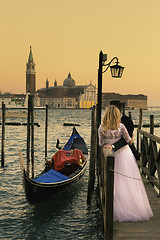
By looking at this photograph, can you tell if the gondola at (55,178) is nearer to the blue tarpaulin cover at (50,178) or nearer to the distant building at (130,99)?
the blue tarpaulin cover at (50,178)

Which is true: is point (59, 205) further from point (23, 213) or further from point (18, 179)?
point (18, 179)

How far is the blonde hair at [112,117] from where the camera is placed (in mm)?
3400

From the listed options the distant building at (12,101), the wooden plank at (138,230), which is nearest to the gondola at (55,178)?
the wooden plank at (138,230)

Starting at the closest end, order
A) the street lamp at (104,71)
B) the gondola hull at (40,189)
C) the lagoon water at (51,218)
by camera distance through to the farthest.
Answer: the lagoon water at (51,218) → the gondola hull at (40,189) → the street lamp at (104,71)

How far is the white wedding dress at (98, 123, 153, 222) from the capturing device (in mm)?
3518

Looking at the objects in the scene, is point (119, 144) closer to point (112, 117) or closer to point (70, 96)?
point (112, 117)

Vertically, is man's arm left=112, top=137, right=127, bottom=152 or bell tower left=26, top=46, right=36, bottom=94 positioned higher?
bell tower left=26, top=46, right=36, bottom=94

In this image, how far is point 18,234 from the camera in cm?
484

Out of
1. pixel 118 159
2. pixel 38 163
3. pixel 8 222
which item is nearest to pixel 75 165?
pixel 8 222

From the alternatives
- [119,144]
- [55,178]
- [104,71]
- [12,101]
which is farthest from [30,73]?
[119,144]

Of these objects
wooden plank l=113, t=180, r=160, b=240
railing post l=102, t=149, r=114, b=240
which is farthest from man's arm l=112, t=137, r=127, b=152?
wooden plank l=113, t=180, r=160, b=240

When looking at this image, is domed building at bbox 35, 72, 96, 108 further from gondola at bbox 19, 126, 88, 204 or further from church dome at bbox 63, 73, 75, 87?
gondola at bbox 19, 126, 88, 204

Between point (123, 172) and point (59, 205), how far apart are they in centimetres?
296

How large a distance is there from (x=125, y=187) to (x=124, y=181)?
7 cm
